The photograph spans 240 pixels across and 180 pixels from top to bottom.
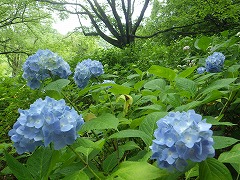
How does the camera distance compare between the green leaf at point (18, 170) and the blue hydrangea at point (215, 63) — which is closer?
the green leaf at point (18, 170)

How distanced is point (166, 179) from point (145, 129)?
24cm

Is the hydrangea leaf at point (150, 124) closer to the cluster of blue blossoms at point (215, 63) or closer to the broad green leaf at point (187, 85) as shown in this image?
the broad green leaf at point (187, 85)

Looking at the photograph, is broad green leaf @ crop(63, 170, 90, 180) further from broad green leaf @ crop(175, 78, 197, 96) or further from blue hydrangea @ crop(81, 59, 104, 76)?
blue hydrangea @ crop(81, 59, 104, 76)

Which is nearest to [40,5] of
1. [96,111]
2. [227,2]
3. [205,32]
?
[205,32]

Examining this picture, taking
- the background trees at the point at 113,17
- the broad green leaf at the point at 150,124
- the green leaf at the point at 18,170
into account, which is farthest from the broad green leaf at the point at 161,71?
the background trees at the point at 113,17

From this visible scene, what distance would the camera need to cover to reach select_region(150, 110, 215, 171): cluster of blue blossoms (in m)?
0.70

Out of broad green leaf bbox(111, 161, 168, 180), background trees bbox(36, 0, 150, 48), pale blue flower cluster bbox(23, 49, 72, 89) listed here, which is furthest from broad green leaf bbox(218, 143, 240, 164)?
background trees bbox(36, 0, 150, 48)

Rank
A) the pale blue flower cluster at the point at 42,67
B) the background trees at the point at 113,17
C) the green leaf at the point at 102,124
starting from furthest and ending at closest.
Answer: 1. the background trees at the point at 113,17
2. the pale blue flower cluster at the point at 42,67
3. the green leaf at the point at 102,124

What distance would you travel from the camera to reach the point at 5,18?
469 inches

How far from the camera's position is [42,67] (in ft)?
5.15

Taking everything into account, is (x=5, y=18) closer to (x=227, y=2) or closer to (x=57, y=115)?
(x=227, y=2)

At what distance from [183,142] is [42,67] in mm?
1094

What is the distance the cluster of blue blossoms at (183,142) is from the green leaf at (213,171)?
1.5 inches

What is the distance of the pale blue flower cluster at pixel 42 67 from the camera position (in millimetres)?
1578
